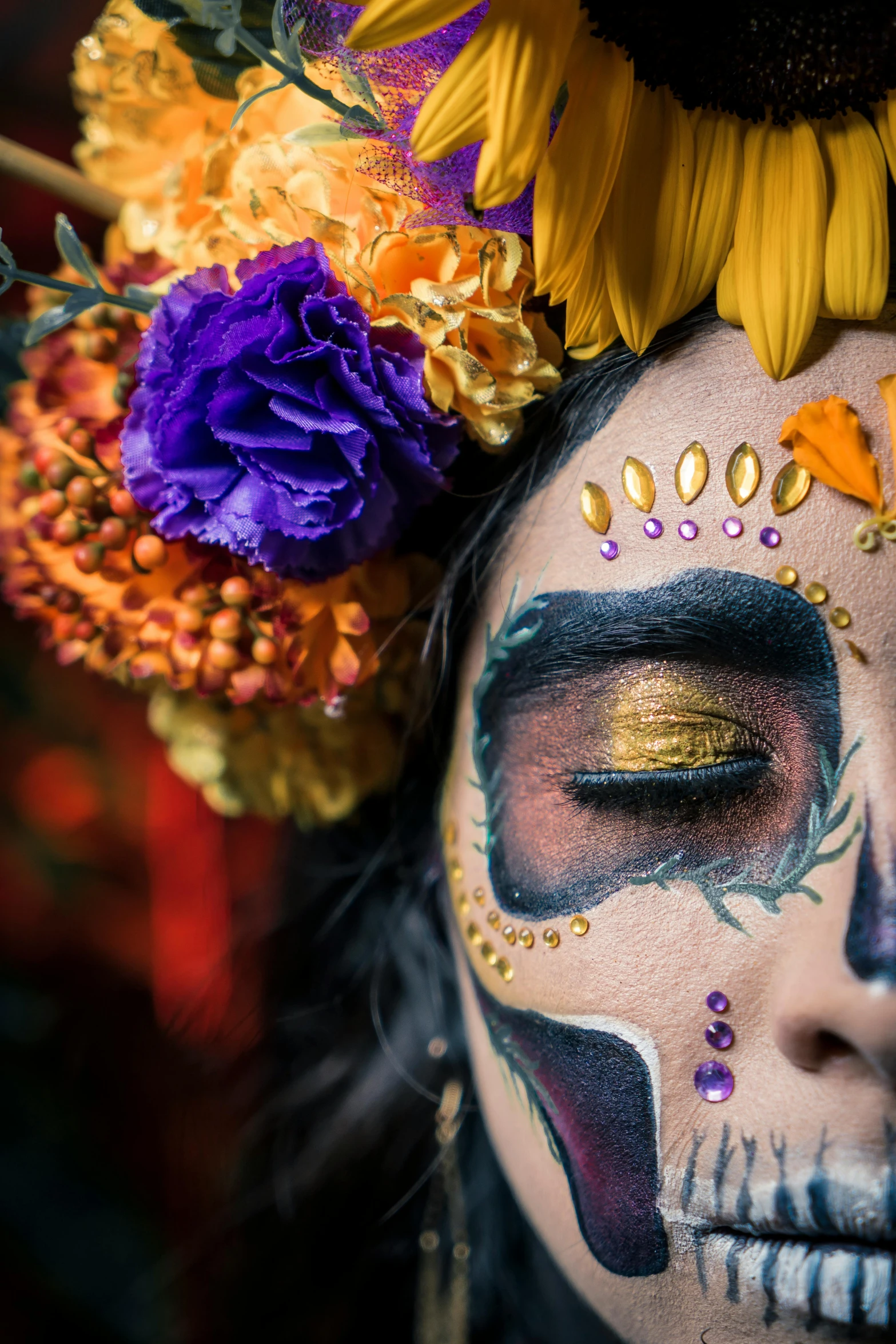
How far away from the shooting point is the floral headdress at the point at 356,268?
0.62 metres

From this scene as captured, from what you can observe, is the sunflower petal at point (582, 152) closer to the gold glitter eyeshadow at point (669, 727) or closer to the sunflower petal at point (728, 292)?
the sunflower petal at point (728, 292)

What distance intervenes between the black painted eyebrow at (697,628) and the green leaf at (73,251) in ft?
1.45

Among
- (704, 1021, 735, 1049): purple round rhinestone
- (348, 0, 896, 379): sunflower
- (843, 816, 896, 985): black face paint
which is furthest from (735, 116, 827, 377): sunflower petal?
(704, 1021, 735, 1049): purple round rhinestone

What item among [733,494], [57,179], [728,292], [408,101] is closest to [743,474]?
[733,494]

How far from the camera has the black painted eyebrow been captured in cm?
65

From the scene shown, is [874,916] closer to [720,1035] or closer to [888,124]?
[720,1035]

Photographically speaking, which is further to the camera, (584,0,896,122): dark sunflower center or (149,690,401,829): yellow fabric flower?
(149,690,401,829): yellow fabric flower

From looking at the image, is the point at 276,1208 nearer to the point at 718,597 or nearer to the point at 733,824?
the point at 733,824

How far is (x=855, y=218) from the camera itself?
645 mm

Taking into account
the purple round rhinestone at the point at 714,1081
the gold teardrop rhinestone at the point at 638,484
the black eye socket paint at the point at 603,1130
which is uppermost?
the gold teardrop rhinestone at the point at 638,484

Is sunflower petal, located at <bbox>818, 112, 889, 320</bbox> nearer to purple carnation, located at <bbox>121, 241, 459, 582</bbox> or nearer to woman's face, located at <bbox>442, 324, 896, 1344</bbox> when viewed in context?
woman's face, located at <bbox>442, 324, 896, 1344</bbox>

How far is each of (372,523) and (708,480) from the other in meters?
0.25

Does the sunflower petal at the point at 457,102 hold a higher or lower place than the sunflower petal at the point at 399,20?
lower

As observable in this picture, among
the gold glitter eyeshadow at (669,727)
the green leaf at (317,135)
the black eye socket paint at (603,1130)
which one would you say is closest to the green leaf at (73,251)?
the green leaf at (317,135)
